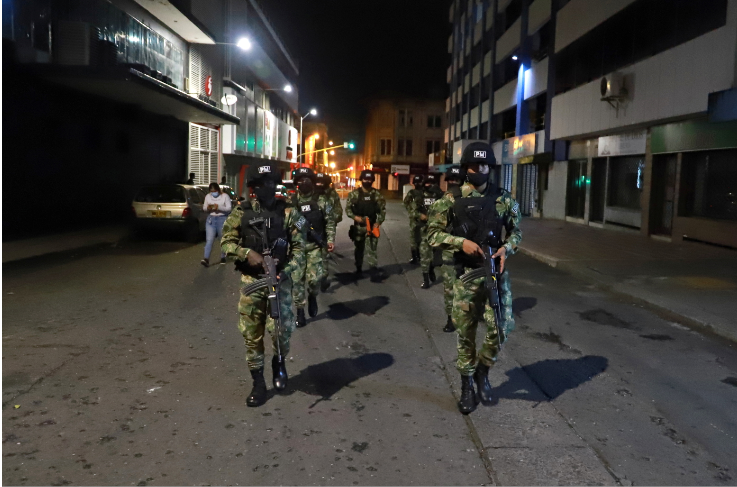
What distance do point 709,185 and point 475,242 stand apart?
1407 centimetres

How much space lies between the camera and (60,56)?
17.2 meters

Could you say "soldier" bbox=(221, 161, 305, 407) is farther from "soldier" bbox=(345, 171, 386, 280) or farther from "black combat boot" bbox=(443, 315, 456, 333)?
"soldier" bbox=(345, 171, 386, 280)

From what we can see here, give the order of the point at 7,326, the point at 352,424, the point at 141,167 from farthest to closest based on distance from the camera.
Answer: the point at 141,167 → the point at 7,326 → the point at 352,424

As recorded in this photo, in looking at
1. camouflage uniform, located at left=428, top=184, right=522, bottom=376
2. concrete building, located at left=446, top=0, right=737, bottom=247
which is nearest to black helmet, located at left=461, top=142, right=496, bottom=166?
camouflage uniform, located at left=428, top=184, right=522, bottom=376

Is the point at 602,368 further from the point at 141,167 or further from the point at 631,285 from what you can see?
the point at 141,167

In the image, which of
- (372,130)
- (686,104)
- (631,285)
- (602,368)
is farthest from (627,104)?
(372,130)

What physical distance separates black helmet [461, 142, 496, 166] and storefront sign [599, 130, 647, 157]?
1653 centimetres

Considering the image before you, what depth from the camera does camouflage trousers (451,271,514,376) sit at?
4586 millimetres

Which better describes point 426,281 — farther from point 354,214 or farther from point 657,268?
point 657,268

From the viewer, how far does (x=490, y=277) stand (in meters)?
4.46

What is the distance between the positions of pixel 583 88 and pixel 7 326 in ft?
66.7

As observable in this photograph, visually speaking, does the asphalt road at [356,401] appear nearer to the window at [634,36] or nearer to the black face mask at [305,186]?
the black face mask at [305,186]

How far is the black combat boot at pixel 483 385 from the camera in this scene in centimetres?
473

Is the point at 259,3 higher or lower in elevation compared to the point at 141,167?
higher
